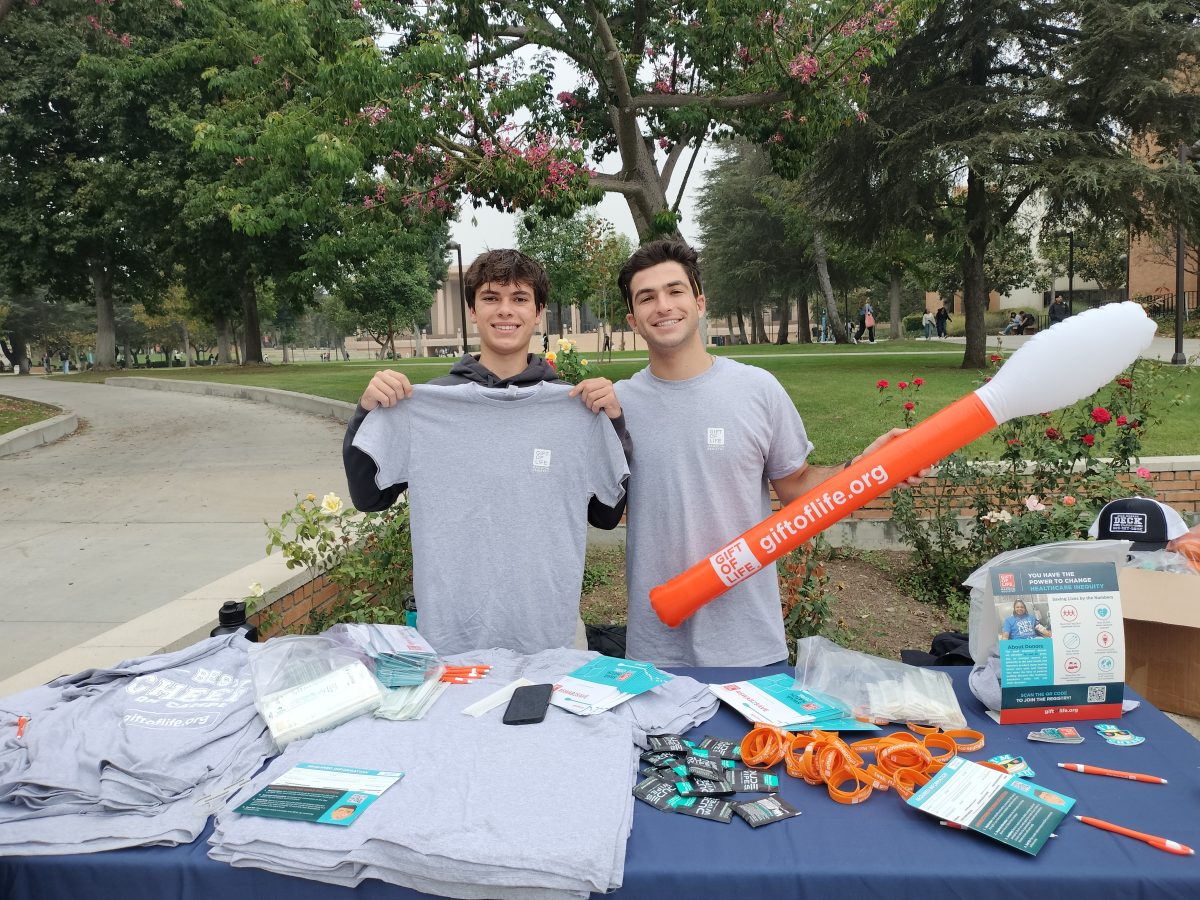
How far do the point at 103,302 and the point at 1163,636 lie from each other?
34.6m

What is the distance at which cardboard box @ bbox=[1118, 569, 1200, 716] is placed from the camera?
8.38ft

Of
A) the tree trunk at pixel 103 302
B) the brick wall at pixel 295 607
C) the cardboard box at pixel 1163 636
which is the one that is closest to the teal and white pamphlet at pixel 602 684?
the cardboard box at pixel 1163 636

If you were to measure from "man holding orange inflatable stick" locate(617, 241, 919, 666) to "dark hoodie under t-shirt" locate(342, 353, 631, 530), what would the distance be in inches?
3.3

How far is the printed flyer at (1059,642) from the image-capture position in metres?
2.03

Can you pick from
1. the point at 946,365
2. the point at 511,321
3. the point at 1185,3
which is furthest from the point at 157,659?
the point at 1185,3

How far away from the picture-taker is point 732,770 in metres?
1.83

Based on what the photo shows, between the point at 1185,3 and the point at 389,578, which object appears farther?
the point at 1185,3

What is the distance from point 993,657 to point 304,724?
5.69 feet

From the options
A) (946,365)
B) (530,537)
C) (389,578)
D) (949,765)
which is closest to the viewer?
(949,765)

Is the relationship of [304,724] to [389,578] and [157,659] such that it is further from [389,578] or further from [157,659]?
[389,578]

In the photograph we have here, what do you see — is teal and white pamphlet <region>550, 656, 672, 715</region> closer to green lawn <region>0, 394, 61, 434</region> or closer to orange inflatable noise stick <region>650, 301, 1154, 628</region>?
orange inflatable noise stick <region>650, 301, 1154, 628</region>

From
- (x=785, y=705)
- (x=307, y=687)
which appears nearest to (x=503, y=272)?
(x=307, y=687)

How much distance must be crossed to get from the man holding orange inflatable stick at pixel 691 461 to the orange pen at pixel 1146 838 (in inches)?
40.9

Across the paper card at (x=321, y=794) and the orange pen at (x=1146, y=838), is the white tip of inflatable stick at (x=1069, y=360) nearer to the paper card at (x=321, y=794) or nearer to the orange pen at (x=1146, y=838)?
the orange pen at (x=1146, y=838)
